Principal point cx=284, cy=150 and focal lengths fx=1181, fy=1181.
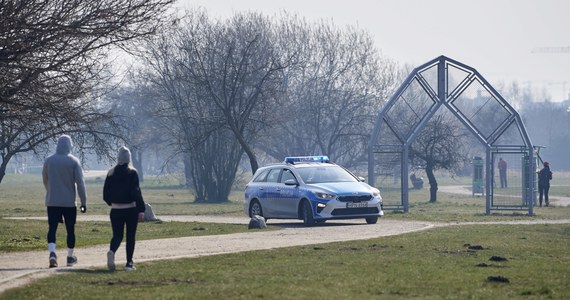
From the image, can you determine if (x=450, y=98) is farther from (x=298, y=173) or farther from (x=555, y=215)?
(x=298, y=173)

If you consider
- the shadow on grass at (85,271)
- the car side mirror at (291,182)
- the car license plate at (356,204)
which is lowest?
the shadow on grass at (85,271)

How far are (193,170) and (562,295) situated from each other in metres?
43.9

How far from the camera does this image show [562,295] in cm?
1280

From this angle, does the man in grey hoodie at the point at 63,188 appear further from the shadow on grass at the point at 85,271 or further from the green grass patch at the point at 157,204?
the green grass patch at the point at 157,204

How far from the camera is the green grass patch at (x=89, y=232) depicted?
21.5 m

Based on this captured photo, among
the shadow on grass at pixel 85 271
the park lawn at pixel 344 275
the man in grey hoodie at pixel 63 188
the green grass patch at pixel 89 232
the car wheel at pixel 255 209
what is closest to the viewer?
the park lawn at pixel 344 275

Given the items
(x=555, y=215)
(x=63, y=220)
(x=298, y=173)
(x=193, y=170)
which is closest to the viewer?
(x=63, y=220)

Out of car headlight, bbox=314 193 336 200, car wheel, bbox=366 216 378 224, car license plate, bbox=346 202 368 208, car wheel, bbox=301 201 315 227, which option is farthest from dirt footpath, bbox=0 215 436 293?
car headlight, bbox=314 193 336 200

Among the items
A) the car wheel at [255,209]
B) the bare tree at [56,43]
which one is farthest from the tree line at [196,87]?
the car wheel at [255,209]

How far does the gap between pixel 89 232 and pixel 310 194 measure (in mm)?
5502

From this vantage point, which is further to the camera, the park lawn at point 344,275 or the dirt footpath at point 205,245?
the dirt footpath at point 205,245

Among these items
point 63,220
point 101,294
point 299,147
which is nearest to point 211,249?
point 63,220

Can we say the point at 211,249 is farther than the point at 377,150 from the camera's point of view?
No

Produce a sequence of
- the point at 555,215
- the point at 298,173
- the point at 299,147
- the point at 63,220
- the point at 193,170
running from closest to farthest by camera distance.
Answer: the point at 63,220, the point at 298,173, the point at 555,215, the point at 193,170, the point at 299,147
